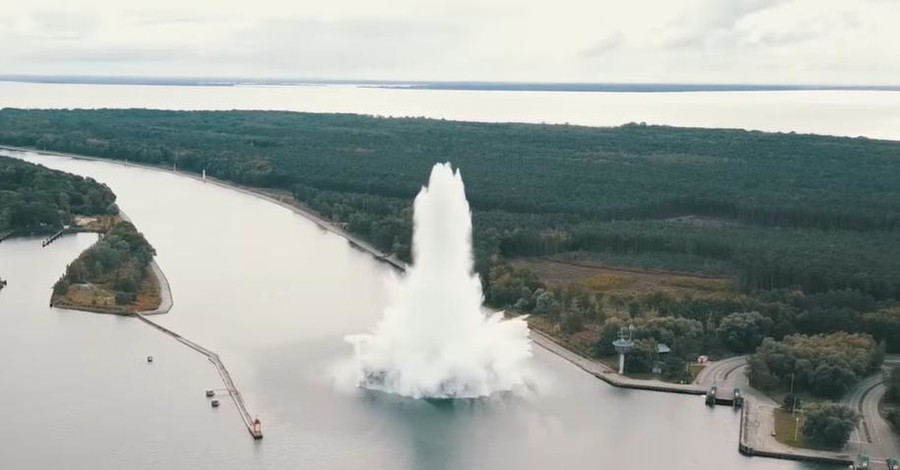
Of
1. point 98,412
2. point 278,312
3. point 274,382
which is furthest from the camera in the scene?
point 278,312

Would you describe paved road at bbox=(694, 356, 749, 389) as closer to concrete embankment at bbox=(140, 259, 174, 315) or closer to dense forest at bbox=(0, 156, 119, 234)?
concrete embankment at bbox=(140, 259, 174, 315)

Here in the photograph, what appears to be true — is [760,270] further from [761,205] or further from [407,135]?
[407,135]

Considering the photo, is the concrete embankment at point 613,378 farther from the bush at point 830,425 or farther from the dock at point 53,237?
the dock at point 53,237

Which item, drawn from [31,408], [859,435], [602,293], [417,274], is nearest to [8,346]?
[31,408]

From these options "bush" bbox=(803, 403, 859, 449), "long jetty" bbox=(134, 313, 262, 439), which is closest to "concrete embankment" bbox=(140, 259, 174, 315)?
"long jetty" bbox=(134, 313, 262, 439)

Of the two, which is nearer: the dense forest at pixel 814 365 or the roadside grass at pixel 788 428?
the roadside grass at pixel 788 428

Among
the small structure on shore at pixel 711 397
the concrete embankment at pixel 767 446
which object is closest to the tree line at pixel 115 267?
the small structure on shore at pixel 711 397
